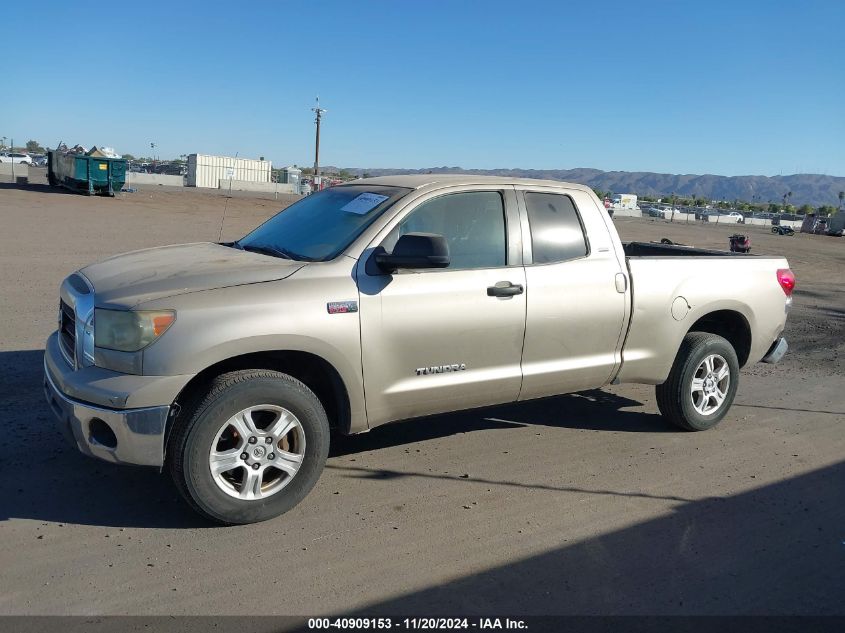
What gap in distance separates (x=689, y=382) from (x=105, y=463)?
4267 millimetres

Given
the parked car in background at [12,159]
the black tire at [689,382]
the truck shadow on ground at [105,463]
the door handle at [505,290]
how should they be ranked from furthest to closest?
1. the parked car in background at [12,159]
2. the black tire at [689,382]
3. the door handle at [505,290]
4. the truck shadow on ground at [105,463]

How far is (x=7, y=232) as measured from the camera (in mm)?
17109

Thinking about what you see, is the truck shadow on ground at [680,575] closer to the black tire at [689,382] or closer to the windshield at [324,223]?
the black tire at [689,382]

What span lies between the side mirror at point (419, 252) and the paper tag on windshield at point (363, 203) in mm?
560

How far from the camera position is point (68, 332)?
435 centimetres

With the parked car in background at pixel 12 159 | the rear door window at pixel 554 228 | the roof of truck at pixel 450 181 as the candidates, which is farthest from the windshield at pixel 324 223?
the parked car in background at pixel 12 159

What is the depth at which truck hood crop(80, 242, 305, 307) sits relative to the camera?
3930 mm

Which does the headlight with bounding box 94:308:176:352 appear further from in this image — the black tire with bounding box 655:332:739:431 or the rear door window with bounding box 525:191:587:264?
the black tire with bounding box 655:332:739:431

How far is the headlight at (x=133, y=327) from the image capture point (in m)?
3.79

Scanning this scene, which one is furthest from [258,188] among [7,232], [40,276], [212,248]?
[212,248]

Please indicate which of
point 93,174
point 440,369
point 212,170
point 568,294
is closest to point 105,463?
point 440,369

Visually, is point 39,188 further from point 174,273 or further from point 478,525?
point 478,525

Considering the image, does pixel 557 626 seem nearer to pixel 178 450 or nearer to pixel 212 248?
pixel 178 450

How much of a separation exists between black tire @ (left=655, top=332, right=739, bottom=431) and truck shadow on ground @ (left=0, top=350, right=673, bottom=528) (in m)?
0.24
